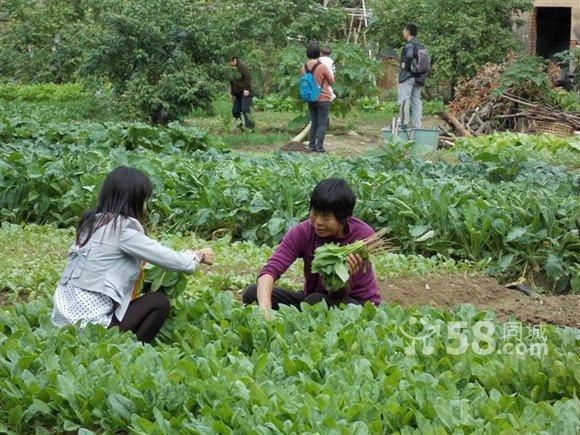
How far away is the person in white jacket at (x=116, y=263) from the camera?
6258 millimetres

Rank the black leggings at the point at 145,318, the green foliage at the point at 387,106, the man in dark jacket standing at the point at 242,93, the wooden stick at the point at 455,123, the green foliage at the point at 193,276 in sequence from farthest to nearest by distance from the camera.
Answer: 1. the green foliage at the point at 387,106
2. the man in dark jacket standing at the point at 242,93
3. the wooden stick at the point at 455,123
4. the green foliage at the point at 193,276
5. the black leggings at the point at 145,318

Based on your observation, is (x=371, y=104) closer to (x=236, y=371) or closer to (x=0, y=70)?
(x=0, y=70)

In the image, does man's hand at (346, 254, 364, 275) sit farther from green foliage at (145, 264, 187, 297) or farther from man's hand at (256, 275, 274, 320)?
green foliage at (145, 264, 187, 297)

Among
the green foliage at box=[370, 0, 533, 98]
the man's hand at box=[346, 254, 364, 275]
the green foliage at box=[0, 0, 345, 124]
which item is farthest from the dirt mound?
the man's hand at box=[346, 254, 364, 275]

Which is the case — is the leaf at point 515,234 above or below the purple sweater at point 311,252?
below

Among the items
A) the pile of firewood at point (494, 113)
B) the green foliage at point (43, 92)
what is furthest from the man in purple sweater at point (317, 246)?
the green foliage at point (43, 92)

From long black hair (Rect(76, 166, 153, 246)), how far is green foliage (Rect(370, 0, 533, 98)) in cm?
1783

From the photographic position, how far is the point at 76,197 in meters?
11.3

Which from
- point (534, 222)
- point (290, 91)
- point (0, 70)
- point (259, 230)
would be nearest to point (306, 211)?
point (259, 230)

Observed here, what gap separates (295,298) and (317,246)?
0.41 meters

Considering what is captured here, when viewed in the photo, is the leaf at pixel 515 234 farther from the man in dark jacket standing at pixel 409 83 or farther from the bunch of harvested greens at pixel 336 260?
the man in dark jacket standing at pixel 409 83

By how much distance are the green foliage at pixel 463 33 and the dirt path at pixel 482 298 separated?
1487 cm

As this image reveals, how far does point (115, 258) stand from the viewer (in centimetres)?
631

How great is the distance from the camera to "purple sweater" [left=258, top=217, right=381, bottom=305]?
683cm
